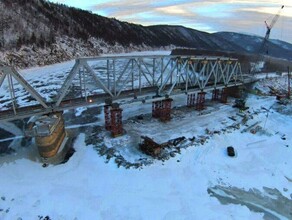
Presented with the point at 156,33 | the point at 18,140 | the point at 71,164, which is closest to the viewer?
the point at 71,164

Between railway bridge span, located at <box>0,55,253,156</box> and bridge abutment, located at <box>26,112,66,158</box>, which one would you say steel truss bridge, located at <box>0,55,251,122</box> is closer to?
railway bridge span, located at <box>0,55,253,156</box>

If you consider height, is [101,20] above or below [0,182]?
above

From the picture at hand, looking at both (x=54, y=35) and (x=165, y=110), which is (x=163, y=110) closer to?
(x=165, y=110)

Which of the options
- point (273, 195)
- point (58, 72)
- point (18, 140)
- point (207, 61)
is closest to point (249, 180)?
point (273, 195)

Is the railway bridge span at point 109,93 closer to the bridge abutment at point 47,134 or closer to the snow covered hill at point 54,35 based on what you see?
the bridge abutment at point 47,134

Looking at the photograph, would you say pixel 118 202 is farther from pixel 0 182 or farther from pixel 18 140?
pixel 18 140

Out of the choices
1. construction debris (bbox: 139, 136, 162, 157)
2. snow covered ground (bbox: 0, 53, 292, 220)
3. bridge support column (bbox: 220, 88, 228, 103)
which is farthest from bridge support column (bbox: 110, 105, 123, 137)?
bridge support column (bbox: 220, 88, 228, 103)

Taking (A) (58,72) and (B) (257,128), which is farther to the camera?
(A) (58,72)

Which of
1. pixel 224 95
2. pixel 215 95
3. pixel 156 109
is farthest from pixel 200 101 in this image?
pixel 156 109

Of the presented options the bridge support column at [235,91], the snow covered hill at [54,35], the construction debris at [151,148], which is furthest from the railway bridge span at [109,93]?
→ the snow covered hill at [54,35]
